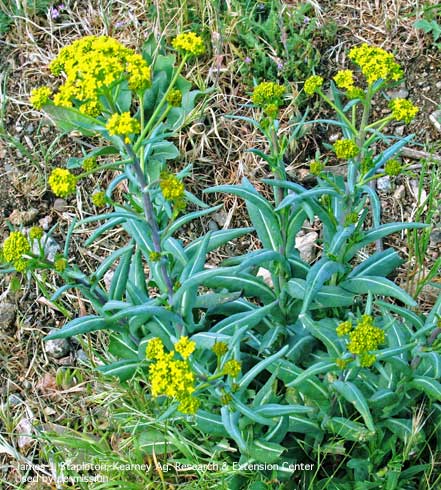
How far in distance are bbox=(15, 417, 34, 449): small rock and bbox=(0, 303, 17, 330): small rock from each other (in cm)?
57

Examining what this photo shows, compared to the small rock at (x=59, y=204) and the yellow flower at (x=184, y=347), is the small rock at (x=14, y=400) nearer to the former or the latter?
the small rock at (x=59, y=204)

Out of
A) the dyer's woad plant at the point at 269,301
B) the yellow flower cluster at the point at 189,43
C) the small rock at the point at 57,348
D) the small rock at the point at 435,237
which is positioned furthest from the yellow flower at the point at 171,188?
the small rock at the point at 435,237

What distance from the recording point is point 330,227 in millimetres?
2783

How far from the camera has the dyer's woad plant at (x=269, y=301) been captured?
225 centimetres

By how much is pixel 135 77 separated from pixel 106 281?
1.79 m

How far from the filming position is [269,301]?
9.95 ft

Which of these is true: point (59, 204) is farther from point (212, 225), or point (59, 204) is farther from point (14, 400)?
point (14, 400)

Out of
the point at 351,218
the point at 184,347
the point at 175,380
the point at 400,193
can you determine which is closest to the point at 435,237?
the point at 400,193

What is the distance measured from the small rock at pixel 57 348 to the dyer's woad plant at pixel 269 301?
0.67 metres

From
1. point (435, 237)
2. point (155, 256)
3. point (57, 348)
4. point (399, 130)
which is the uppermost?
point (155, 256)

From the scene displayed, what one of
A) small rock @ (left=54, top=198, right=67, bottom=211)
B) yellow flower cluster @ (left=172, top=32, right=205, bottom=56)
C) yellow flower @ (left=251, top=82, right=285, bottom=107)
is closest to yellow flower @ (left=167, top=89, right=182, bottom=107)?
yellow flower cluster @ (left=172, top=32, right=205, bottom=56)

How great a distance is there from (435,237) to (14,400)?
245 cm

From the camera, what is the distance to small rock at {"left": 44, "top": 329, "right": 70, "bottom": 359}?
363cm

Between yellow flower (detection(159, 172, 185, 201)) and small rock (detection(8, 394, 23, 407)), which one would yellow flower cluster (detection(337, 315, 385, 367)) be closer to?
yellow flower (detection(159, 172, 185, 201))
